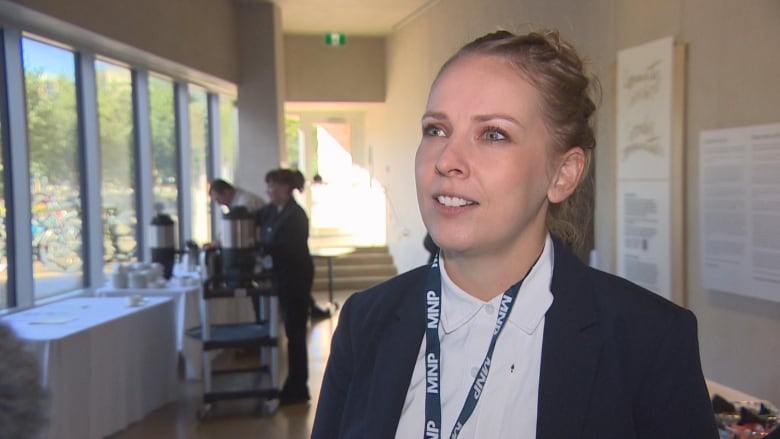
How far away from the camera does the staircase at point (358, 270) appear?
1185 cm

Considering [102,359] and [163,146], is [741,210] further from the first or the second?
[163,146]

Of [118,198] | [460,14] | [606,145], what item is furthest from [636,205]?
[118,198]

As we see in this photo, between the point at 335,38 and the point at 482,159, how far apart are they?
11.7 m

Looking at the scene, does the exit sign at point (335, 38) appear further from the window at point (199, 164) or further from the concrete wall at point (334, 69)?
the window at point (199, 164)

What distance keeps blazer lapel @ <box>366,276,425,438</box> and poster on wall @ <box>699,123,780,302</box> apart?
99.0 inches

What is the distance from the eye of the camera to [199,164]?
10.3 meters

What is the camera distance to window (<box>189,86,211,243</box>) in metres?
9.94

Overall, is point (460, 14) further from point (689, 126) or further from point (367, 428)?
point (367, 428)

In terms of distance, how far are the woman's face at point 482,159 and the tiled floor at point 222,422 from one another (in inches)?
162

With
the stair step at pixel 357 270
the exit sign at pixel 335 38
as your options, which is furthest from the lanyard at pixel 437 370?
the exit sign at pixel 335 38

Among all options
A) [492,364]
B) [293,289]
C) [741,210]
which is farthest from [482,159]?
[293,289]

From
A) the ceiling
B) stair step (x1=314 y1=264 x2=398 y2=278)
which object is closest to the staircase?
stair step (x1=314 y1=264 x2=398 y2=278)

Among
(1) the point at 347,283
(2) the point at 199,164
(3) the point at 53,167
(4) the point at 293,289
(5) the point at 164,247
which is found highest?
(2) the point at 199,164

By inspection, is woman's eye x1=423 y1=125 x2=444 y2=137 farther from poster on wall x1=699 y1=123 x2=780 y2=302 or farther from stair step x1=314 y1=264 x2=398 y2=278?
stair step x1=314 y1=264 x2=398 y2=278
